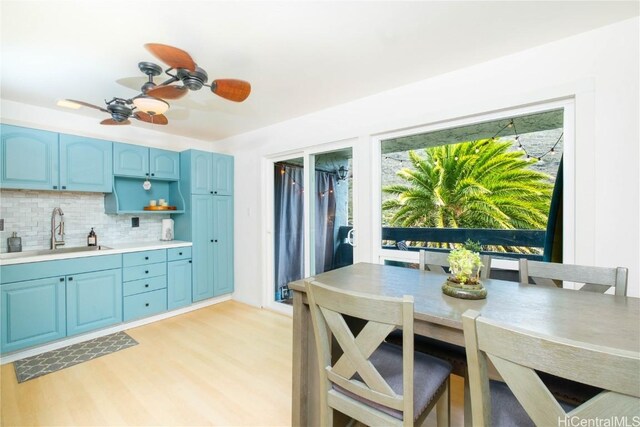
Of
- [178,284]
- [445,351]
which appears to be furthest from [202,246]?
[445,351]

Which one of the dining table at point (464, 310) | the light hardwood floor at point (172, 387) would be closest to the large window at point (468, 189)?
the dining table at point (464, 310)

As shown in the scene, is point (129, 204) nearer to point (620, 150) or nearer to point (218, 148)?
point (218, 148)

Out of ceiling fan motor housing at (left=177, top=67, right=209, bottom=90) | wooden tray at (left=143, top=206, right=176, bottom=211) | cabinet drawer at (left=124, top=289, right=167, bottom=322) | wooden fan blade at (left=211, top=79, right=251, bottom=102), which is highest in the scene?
ceiling fan motor housing at (left=177, top=67, right=209, bottom=90)

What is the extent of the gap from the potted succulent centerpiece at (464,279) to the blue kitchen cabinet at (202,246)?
10.6 feet

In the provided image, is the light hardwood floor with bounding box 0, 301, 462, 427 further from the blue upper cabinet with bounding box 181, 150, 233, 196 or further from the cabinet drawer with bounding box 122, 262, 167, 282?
the blue upper cabinet with bounding box 181, 150, 233, 196

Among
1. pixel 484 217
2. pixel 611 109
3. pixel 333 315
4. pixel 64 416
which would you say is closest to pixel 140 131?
pixel 64 416

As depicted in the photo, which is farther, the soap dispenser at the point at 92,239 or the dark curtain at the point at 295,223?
the dark curtain at the point at 295,223

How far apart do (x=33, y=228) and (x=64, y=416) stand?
6.93 feet

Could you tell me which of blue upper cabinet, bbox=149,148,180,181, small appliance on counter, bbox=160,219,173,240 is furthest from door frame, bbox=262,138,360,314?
small appliance on counter, bbox=160,219,173,240

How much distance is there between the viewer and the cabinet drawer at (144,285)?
3.10 metres

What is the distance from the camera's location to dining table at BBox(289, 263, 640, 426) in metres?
0.97

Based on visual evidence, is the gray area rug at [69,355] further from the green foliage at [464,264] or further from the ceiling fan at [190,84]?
the green foliage at [464,264]

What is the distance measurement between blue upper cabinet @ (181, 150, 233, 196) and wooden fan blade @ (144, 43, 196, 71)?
7.18 ft

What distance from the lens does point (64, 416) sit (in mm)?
1803
